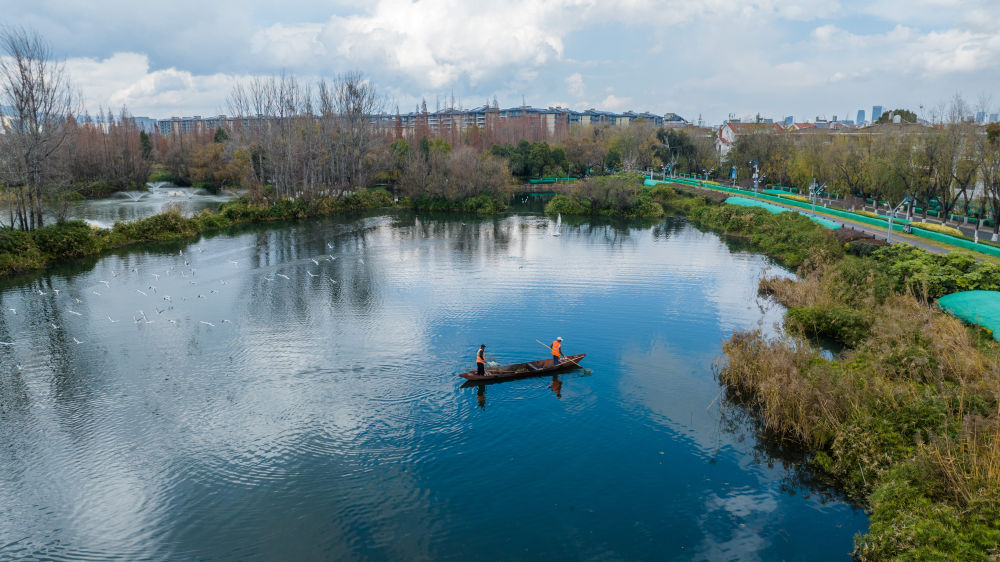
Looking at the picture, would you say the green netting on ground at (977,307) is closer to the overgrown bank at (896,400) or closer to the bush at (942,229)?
the overgrown bank at (896,400)

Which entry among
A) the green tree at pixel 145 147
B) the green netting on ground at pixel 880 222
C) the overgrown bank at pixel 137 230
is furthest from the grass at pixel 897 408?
the green tree at pixel 145 147

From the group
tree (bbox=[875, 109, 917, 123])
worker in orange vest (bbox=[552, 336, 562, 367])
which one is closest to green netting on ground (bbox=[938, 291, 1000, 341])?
worker in orange vest (bbox=[552, 336, 562, 367])

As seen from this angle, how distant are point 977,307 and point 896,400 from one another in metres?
10.0

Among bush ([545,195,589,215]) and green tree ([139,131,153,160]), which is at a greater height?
green tree ([139,131,153,160])

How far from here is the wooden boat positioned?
1778 cm

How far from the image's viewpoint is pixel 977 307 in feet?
65.2

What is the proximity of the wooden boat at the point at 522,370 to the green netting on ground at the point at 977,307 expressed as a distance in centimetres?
1349

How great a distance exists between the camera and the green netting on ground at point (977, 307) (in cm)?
1878

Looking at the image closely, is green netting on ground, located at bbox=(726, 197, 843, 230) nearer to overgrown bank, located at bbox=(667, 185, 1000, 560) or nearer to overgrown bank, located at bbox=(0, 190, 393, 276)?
overgrown bank, located at bbox=(667, 185, 1000, 560)

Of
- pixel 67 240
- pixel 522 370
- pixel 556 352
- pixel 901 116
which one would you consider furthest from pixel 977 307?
pixel 901 116

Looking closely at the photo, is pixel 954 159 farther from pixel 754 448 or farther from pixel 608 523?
pixel 608 523

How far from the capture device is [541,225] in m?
50.9

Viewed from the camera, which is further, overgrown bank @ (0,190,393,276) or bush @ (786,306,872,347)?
overgrown bank @ (0,190,393,276)

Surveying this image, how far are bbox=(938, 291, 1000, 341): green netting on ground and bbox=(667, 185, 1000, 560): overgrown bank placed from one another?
18.3 inches
